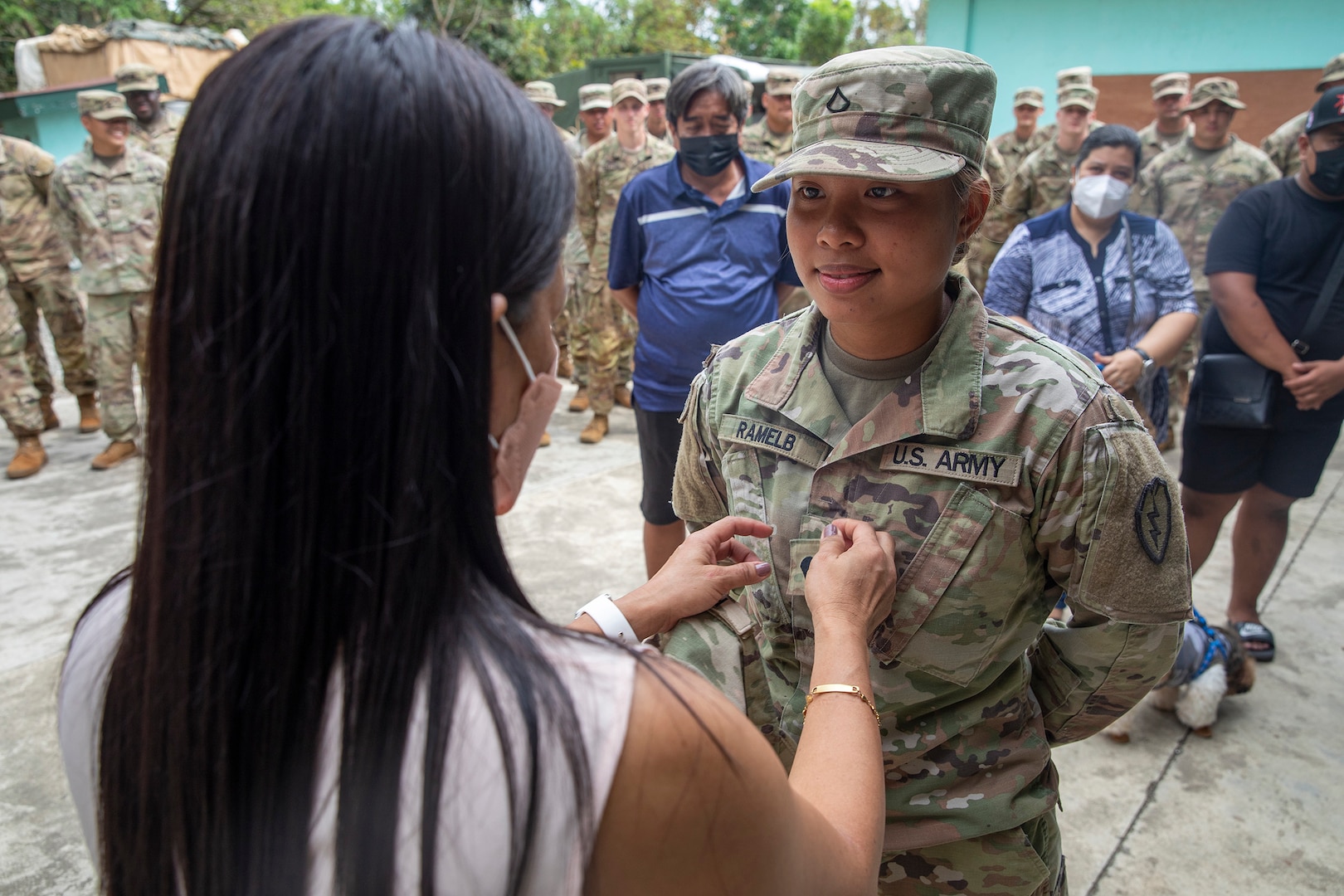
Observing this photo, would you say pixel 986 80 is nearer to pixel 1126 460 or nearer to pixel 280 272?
pixel 1126 460

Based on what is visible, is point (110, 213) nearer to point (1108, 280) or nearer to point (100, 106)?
point (100, 106)

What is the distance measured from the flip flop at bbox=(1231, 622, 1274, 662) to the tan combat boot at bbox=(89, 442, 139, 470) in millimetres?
5867

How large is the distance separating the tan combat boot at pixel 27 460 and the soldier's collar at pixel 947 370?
18.8 ft

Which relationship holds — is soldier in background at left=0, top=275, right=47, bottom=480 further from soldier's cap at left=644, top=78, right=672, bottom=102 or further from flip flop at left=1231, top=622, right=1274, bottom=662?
flip flop at left=1231, top=622, right=1274, bottom=662

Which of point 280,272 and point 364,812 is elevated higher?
point 280,272

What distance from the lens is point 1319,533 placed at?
4.33 meters

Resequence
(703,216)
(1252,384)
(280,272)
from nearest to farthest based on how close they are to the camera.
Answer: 1. (280,272)
2. (1252,384)
3. (703,216)

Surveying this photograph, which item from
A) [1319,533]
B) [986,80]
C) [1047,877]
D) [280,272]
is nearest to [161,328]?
[280,272]

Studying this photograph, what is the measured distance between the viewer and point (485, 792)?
0.65m

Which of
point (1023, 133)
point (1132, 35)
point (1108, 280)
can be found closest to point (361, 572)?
point (1108, 280)

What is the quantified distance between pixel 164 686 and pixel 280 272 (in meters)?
0.33

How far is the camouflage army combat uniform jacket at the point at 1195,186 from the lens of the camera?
18.4 ft

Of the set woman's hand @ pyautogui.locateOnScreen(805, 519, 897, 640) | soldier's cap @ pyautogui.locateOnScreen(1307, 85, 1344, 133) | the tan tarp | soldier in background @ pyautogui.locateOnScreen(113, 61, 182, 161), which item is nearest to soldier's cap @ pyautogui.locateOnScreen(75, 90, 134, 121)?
soldier in background @ pyautogui.locateOnScreen(113, 61, 182, 161)

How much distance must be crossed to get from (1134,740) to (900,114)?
239cm
